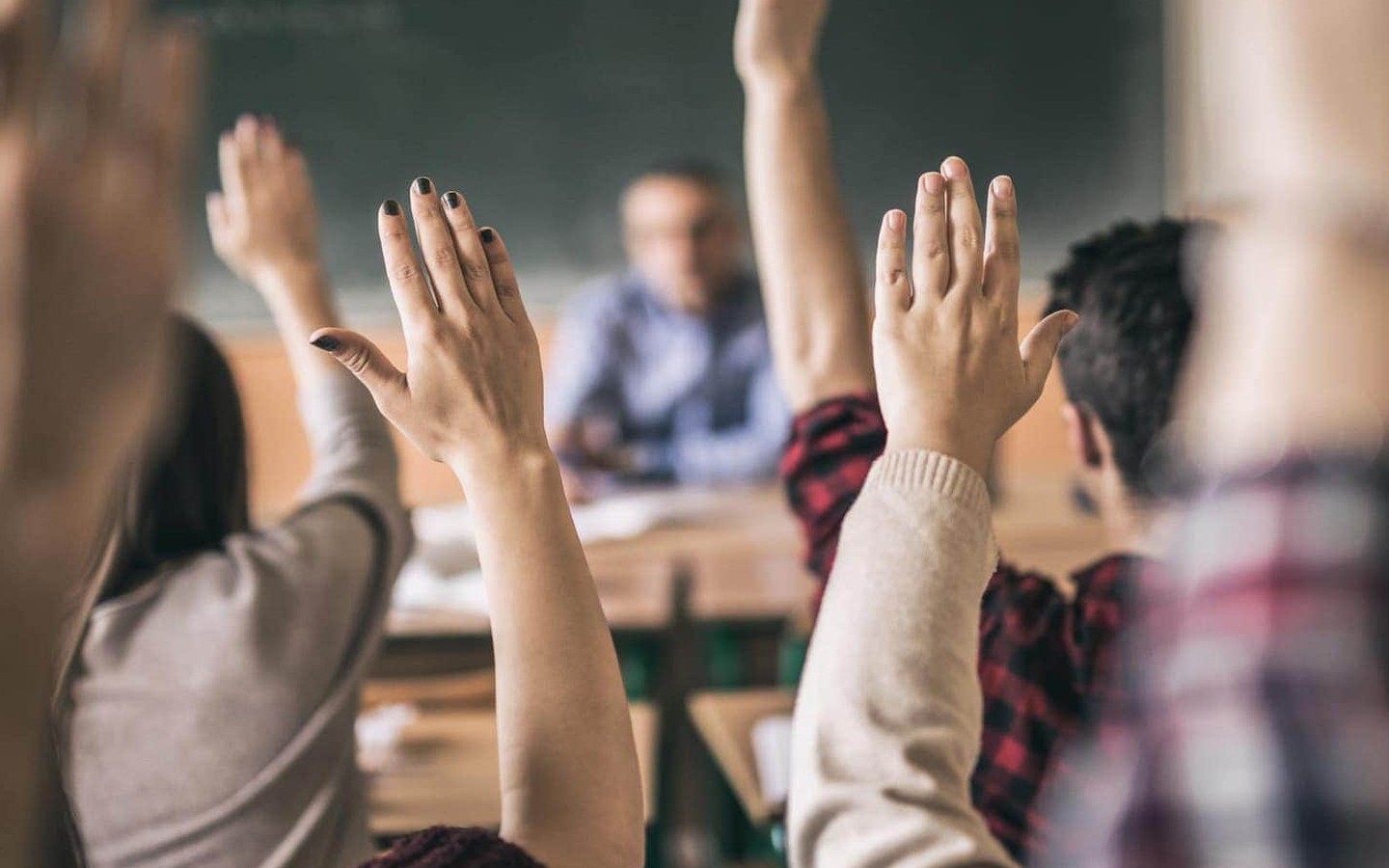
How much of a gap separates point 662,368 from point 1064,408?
2590 millimetres

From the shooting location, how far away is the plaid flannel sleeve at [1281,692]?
1.09ft

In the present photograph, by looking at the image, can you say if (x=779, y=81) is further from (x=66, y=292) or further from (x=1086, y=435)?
(x=66, y=292)

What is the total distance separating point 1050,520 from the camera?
254 centimetres

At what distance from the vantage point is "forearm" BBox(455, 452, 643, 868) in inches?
25.8

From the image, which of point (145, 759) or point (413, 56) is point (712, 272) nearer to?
point (413, 56)

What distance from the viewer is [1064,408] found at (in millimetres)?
1170

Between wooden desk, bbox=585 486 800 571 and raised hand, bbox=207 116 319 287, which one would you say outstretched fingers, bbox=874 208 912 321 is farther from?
wooden desk, bbox=585 486 800 571

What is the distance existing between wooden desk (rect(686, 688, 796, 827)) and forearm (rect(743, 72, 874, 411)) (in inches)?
24.4

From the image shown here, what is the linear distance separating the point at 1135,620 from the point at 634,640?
148 centimetres

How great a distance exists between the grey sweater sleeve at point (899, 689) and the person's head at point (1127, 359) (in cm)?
56

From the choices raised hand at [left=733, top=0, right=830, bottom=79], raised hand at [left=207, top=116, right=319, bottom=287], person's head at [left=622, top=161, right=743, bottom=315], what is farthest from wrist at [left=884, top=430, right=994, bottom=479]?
person's head at [left=622, top=161, right=743, bottom=315]

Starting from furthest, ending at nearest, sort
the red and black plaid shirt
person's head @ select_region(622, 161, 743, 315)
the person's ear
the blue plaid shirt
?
1. the blue plaid shirt
2. person's head @ select_region(622, 161, 743, 315)
3. the person's ear
4. the red and black plaid shirt

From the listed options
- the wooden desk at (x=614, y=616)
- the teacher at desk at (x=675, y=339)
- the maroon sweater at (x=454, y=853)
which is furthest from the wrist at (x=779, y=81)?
the teacher at desk at (x=675, y=339)

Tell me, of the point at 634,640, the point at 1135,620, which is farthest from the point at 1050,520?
the point at 1135,620
